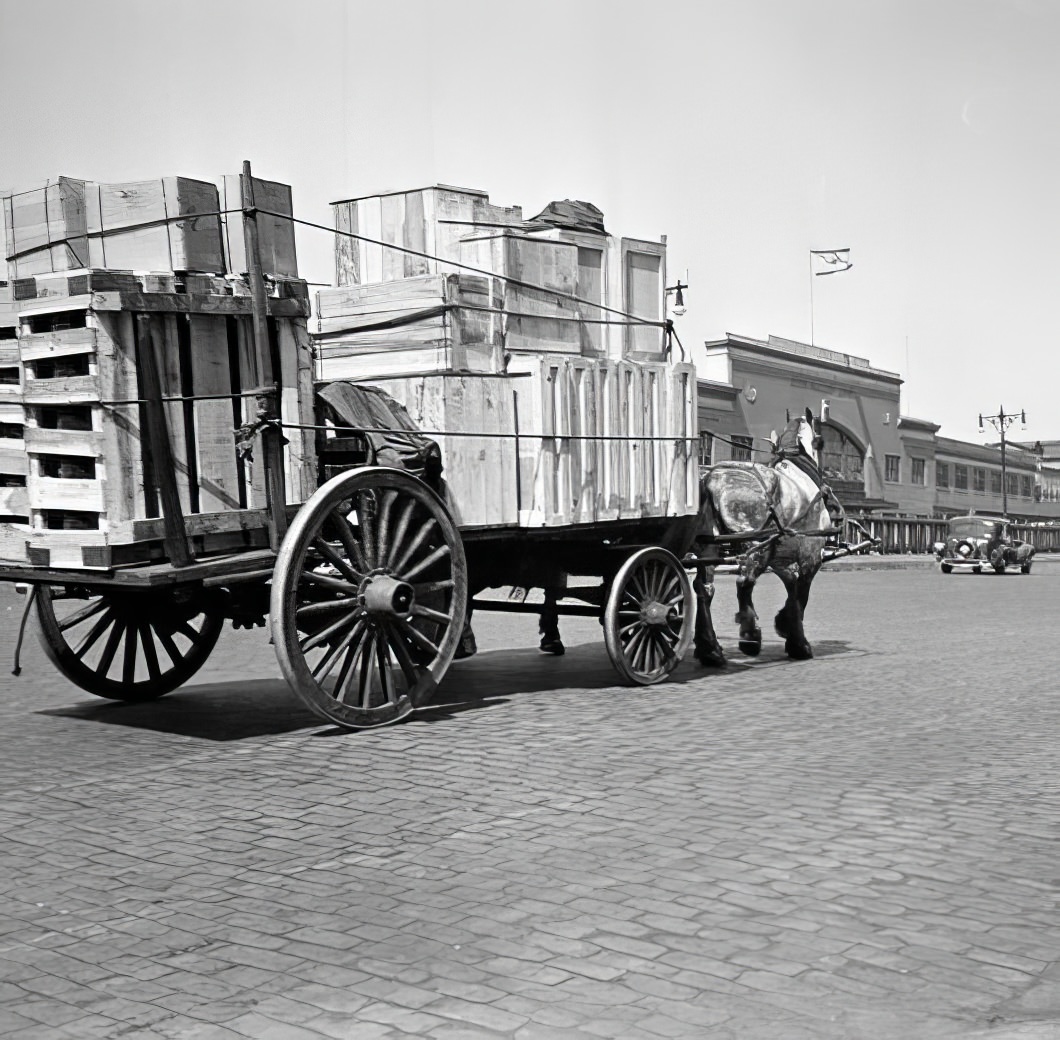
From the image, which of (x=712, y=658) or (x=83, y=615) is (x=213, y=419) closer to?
(x=83, y=615)

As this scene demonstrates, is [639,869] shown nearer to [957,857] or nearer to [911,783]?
[957,857]

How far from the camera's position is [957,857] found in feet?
16.9

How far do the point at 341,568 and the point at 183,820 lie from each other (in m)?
2.14

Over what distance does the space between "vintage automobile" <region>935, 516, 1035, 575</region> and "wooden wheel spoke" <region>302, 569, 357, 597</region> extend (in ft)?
108

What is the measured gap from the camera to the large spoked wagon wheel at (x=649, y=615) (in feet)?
32.1

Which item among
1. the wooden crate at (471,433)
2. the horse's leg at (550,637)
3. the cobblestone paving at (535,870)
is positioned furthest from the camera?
the horse's leg at (550,637)

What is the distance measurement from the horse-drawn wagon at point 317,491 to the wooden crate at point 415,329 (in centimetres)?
13

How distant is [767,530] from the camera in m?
11.9

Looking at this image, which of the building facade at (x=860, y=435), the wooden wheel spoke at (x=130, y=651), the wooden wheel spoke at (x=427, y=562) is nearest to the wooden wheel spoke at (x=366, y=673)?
the wooden wheel spoke at (x=427, y=562)

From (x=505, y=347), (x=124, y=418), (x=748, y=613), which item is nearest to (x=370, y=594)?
(x=124, y=418)

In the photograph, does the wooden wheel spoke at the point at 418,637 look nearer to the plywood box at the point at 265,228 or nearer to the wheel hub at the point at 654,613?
the plywood box at the point at 265,228

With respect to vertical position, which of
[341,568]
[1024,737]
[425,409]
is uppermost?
[425,409]

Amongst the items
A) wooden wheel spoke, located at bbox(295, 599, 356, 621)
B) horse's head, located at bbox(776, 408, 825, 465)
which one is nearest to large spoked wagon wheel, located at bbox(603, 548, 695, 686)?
wooden wheel spoke, located at bbox(295, 599, 356, 621)

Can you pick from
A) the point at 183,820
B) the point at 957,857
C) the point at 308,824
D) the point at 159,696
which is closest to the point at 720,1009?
the point at 957,857
